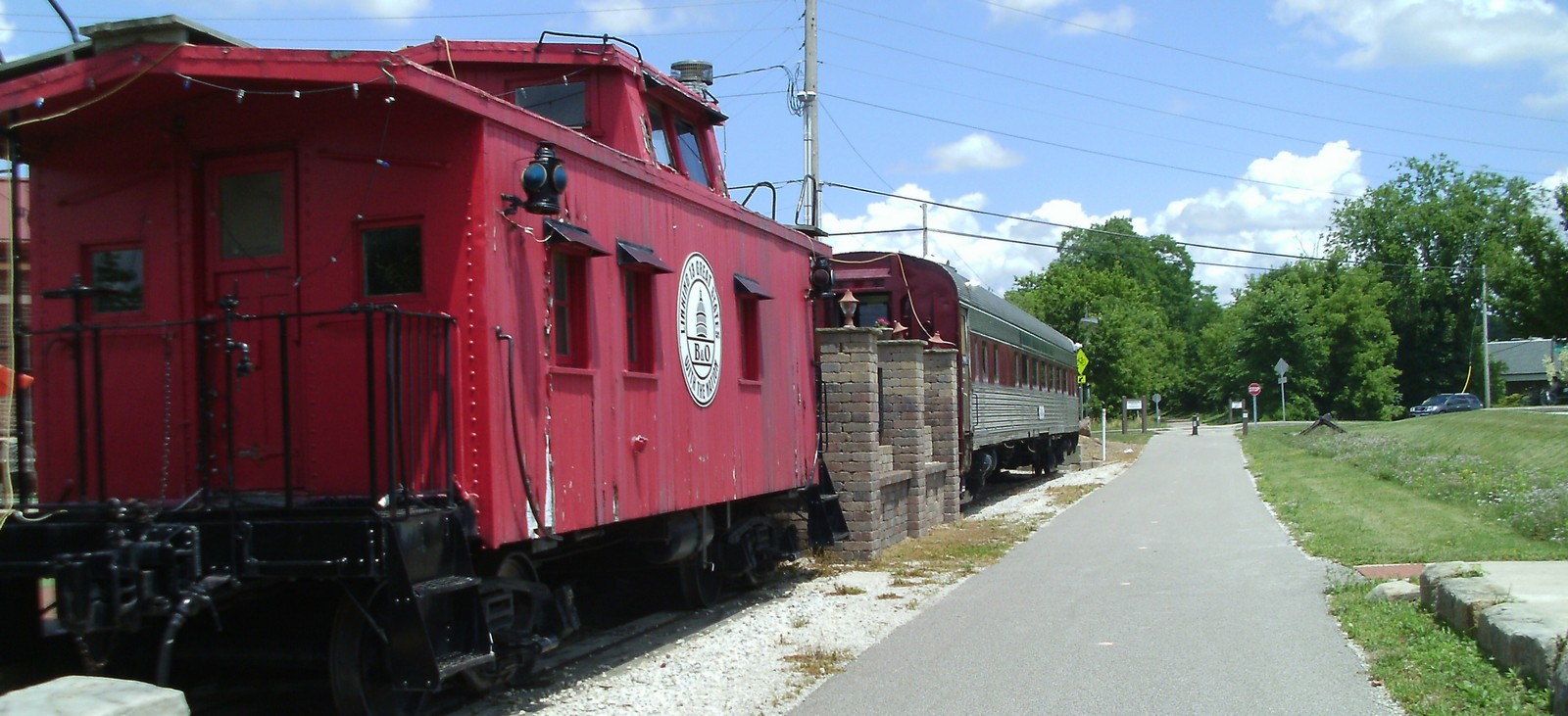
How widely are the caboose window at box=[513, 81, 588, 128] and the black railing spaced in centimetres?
310

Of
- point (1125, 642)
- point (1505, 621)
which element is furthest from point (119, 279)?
point (1505, 621)

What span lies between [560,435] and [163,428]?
198 centimetres

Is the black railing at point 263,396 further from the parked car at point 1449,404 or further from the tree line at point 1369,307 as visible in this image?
the parked car at point 1449,404

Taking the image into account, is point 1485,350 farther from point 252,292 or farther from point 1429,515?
point 252,292

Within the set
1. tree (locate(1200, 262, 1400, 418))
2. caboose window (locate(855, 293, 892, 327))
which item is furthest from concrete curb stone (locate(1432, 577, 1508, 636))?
tree (locate(1200, 262, 1400, 418))

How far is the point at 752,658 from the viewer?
8.13 metres

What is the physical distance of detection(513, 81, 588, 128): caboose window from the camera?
893 centimetres

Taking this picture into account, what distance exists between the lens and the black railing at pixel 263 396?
19.3ft

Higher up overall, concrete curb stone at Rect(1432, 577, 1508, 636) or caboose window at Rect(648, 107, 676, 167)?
caboose window at Rect(648, 107, 676, 167)

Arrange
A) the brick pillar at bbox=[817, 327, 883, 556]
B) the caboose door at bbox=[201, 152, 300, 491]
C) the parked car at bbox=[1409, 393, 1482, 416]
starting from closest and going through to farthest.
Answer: the caboose door at bbox=[201, 152, 300, 491] → the brick pillar at bbox=[817, 327, 883, 556] → the parked car at bbox=[1409, 393, 1482, 416]

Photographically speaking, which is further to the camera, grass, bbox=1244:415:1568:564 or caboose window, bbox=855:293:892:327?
caboose window, bbox=855:293:892:327

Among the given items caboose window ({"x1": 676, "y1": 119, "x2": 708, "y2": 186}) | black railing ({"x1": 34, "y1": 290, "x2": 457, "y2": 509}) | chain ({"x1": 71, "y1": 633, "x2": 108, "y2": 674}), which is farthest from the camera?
caboose window ({"x1": 676, "y1": 119, "x2": 708, "y2": 186})

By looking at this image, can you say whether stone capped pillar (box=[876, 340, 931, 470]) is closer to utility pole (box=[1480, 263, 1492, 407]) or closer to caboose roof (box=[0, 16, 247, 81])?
caboose roof (box=[0, 16, 247, 81])

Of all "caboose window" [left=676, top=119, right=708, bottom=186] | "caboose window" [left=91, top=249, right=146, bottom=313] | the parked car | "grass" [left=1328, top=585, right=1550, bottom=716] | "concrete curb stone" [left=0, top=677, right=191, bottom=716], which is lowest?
the parked car
